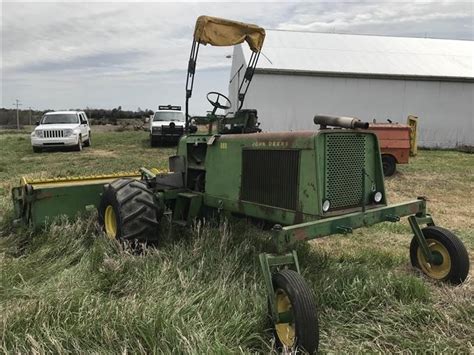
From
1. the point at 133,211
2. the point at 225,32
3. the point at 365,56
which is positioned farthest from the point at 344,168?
the point at 365,56

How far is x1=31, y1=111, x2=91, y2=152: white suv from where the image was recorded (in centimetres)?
1839

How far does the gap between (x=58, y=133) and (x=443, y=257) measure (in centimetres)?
1658

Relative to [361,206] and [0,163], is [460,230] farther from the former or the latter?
[0,163]

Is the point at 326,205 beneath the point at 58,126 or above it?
beneath

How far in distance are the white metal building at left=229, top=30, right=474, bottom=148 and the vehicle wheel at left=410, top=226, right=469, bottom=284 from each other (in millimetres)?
17889

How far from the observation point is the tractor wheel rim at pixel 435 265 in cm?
473

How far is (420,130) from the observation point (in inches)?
939

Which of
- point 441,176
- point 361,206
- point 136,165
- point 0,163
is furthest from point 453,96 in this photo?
point 361,206

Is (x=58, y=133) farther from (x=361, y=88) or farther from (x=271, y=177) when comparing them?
(x=271, y=177)

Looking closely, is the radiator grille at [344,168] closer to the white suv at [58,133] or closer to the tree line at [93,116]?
the white suv at [58,133]

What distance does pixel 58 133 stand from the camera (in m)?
18.5

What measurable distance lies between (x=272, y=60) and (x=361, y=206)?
19.6m

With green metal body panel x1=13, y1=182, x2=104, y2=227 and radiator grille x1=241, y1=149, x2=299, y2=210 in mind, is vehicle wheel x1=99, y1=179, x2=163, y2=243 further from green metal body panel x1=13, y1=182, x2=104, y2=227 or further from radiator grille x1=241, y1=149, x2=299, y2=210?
radiator grille x1=241, y1=149, x2=299, y2=210

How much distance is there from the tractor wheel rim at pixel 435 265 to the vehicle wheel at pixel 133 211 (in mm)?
2822
